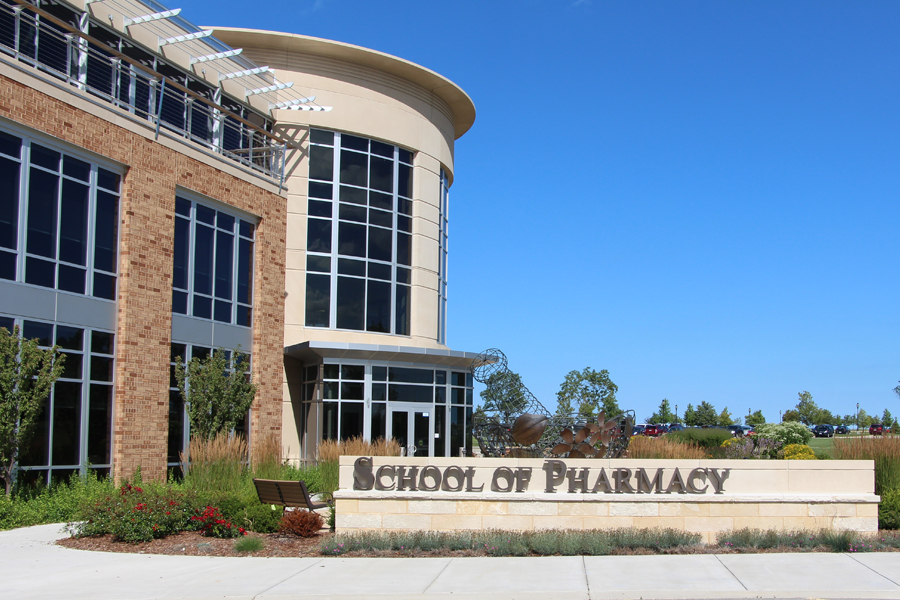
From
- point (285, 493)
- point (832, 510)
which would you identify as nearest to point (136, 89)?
point (285, 493)

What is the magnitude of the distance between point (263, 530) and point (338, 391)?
13204 millimetres

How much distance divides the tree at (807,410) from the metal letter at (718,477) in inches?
4030

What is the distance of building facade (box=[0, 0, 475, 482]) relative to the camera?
18766 millimetres

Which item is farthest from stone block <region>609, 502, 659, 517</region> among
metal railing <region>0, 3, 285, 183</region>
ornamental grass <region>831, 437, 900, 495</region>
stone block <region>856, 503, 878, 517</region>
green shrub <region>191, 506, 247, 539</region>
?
metal railing <region>0, 3, 285, 183</region>

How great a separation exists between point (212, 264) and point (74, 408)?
6659 mm

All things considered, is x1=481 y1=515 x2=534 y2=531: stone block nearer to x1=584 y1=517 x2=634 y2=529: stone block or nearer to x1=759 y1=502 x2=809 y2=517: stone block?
x1=584 y1=517 x2=634 y2=529: stone block

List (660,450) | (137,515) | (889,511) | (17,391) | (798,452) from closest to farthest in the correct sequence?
(137,515) < (889,511) < (17,391) < (660,450) < (798,452)

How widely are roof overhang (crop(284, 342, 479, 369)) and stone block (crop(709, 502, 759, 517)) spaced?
15.1 meters

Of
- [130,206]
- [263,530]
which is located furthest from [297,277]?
[263,530]

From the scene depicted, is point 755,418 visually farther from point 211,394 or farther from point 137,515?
point 137,515

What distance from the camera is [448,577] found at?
35.2ft

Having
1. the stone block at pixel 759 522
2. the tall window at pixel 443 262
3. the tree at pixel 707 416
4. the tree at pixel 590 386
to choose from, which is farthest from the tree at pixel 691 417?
the stone block at pixel 759 522

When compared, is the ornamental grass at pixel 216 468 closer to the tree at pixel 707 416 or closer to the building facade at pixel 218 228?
the building facade at pixel 218 228

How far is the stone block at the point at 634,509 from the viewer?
13.8m
